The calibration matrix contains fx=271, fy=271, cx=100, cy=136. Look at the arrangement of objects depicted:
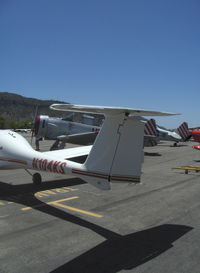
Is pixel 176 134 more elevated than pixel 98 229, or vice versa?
pixel 176 134

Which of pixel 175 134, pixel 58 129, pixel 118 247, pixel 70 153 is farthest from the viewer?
pixel 175 134

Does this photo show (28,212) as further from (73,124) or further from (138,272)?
(73,124)

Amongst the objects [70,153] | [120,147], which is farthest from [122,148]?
[70,153]

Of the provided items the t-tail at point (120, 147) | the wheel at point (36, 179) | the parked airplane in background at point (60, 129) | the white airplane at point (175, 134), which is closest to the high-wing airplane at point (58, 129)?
the parked airplane in background at point (60, 129)

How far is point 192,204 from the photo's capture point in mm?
8914

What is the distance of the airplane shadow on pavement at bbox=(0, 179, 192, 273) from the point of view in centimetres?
486

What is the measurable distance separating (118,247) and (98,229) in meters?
1.01

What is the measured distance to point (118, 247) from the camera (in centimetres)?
564

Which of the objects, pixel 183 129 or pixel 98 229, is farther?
pixel 183 129

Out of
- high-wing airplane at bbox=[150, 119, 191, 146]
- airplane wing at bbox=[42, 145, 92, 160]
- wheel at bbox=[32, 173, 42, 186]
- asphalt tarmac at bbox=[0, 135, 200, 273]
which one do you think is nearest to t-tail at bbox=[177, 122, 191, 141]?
high-wing airplane at bbox=[150, 119, 191, 146]

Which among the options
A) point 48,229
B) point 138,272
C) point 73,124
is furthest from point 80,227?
point 73,124

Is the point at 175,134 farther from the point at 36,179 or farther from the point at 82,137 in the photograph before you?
the point at 36,179

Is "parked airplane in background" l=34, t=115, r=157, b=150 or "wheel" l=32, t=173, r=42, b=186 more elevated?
"parked airplane in background" l=34, t=115, r=157, b=150

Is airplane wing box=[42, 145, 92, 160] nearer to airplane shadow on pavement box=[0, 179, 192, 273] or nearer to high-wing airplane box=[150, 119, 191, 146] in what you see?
airplane shadow on pavement box=[0, 179, 192, 273]
